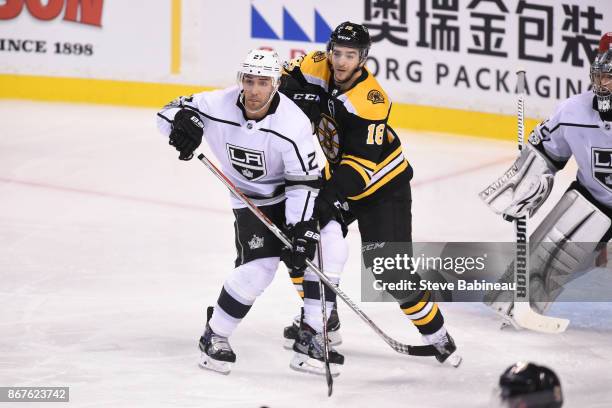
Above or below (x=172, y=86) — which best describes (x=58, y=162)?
below

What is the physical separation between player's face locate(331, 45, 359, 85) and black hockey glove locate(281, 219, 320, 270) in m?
0.59

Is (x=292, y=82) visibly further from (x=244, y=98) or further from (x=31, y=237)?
(x=31, y=237)

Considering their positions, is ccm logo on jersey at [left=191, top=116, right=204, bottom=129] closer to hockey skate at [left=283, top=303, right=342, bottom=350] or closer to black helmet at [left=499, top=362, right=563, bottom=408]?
hockey skate at [left=283, top=303, right=342, bottom=350]

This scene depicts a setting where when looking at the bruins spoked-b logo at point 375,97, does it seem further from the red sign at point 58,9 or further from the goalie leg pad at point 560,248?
the red sign at point 58,9

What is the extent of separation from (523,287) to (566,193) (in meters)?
0.43

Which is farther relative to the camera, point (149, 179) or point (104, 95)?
point (104, 95)

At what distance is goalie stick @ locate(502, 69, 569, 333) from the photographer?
16.1ft

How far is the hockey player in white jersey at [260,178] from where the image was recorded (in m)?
4.11

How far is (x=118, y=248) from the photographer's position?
19.2 ft

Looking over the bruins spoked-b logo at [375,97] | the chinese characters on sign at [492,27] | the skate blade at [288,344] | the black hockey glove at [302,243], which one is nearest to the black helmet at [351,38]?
the bruins spoked-b logo at [375,97]

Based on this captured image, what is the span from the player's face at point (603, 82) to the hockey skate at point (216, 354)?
5.56 ft

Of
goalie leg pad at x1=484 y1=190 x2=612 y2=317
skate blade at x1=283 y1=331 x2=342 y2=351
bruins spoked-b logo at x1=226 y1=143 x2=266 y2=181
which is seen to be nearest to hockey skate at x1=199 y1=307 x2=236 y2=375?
skate blade at x1=283 y1=331 x2=342 y2=351

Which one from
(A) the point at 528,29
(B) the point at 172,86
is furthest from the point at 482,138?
(B) the point at 172,86

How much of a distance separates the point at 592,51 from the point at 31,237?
4.07 m
